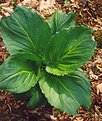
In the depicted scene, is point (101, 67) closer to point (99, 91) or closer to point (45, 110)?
point (99, 91)

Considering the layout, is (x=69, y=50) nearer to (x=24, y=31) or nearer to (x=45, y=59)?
(x=45, y=59)

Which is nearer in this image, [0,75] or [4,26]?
[0,75]

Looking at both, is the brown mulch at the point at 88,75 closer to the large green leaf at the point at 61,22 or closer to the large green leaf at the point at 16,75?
the large green leaf at the point at 16,75

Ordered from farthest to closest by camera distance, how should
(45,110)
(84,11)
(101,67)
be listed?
(84,11) → (101,67) → (45,110)

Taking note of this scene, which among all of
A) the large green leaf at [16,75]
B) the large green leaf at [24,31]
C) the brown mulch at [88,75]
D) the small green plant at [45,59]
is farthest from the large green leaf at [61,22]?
the brown mulch at [88,75]

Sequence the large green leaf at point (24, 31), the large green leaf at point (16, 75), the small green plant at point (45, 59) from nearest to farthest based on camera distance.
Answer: the large green leaf at point (16, 75), the small green plant at point (45, 59), the large green leaf at point (24, 31)

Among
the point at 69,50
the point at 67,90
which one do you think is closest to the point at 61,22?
the point at 69,50

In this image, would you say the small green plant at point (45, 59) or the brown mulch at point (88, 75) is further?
the brown mulch at point (88, 75)

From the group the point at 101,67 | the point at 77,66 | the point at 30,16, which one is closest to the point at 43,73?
the point at 77,66
